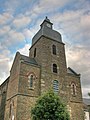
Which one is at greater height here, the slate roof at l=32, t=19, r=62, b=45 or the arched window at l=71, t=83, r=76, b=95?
the slate roof at l=32, t=19, r=62, b=45

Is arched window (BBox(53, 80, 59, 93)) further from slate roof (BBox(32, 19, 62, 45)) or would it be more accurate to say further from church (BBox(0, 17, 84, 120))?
slate roof (BBox(32, 19, 62, 45))

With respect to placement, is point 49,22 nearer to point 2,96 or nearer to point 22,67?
point 22,67

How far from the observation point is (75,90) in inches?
987

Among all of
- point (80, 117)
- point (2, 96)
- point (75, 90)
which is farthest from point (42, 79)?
point (2, 96)

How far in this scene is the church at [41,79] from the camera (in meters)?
20.2

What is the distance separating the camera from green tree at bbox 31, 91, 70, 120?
51.2ft

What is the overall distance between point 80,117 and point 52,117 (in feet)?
31.6

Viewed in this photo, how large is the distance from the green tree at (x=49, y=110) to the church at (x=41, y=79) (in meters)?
3.68

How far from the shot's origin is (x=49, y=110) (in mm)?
15859

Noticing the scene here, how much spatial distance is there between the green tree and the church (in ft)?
12.1

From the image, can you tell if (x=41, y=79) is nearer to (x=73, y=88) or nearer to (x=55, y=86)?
(x=55, y=86)

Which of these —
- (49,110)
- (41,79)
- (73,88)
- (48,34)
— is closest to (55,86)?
(41,79)

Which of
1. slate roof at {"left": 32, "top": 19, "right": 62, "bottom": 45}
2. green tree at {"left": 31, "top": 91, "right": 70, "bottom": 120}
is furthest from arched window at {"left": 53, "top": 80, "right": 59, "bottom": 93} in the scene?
slate roof at {"left": 32, "top": 19, "right": 62, "bottom": 45}

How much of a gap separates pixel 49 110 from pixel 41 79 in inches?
261
